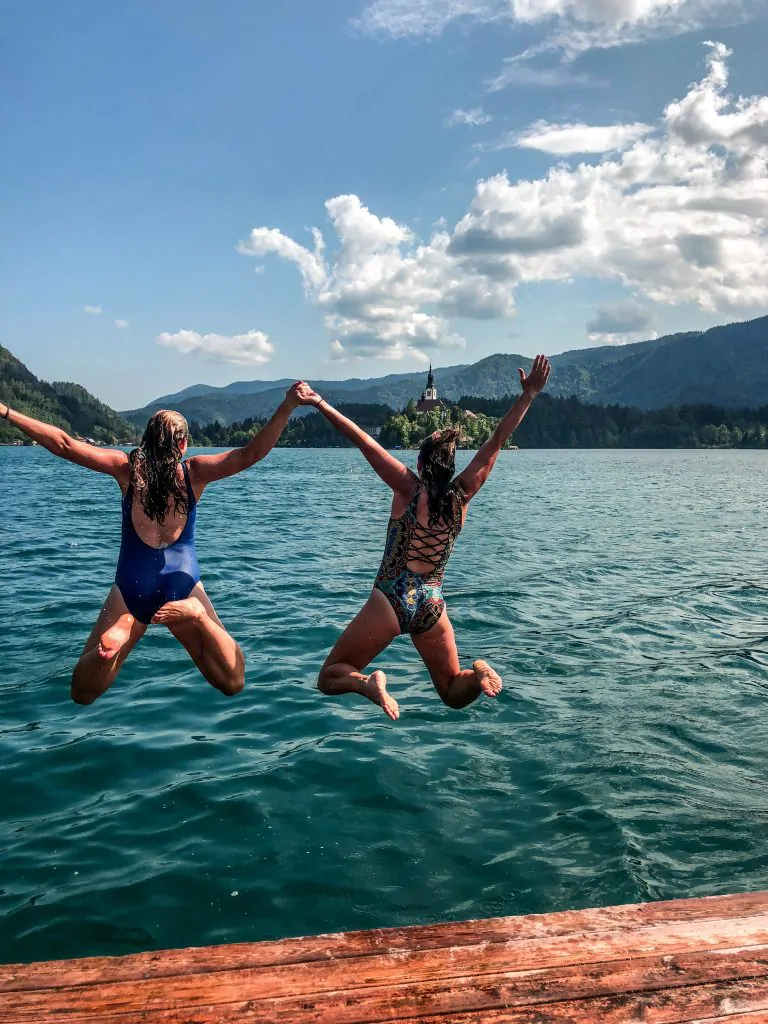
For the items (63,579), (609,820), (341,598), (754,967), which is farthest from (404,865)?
(63,579)

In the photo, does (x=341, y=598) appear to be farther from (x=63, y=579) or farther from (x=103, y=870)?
(x=103, y=870)

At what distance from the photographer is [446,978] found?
4.16 metres

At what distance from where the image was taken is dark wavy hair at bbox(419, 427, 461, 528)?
713 cm

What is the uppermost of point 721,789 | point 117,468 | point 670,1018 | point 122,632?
point 117,468

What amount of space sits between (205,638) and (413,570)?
6.61ft

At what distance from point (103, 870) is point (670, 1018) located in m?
5.95

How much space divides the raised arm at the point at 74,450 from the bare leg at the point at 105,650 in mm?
Answer: 1131

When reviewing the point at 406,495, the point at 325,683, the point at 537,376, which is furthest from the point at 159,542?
the point at 537,376

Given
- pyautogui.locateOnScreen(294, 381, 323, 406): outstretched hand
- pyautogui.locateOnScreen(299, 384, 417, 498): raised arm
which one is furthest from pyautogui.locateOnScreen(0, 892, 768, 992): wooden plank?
pyautogui.locateOnScreen(294, 381, 323, 406): outstretched hand

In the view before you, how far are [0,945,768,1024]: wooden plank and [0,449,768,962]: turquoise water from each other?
9.95 feet

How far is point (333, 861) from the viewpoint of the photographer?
814 cm

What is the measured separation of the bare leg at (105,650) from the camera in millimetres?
6699

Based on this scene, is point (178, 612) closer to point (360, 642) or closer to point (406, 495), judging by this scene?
point (360, 642)

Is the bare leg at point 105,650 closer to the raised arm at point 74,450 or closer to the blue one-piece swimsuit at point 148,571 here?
the blue one-piece swimsuit at point 148,571
